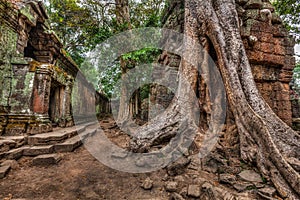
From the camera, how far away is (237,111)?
2.58 metres

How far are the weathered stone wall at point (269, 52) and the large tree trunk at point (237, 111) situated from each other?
783 mm

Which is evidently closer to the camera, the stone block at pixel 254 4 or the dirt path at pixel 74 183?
the dirt path at pixel 74 183

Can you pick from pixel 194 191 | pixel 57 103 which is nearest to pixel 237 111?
pixel 194 191

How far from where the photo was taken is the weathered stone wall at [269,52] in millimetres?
3662

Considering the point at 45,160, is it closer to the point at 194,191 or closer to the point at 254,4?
the point at 194,191

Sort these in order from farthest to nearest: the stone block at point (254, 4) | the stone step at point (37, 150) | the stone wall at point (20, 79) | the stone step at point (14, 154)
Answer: the stone block at point (254, 4) < the stone wall at point (20, 79) < the stone step at point (37, 150) < the stone step at point (14, 154)

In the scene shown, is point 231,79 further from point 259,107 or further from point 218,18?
point 218,18

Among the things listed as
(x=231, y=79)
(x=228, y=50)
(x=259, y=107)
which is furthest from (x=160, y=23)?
(x=259, y=107)

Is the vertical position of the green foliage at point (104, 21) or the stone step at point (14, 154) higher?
the green foliage at point (104, 21)


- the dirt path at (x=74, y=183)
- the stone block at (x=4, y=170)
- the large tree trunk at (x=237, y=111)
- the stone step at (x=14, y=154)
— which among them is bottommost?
the dirt path at (x=74, y=183)

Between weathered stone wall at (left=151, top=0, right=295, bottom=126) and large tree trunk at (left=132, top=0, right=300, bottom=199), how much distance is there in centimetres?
78

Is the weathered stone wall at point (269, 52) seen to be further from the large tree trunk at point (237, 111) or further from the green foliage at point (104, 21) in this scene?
the green foliage at point (104, 21)

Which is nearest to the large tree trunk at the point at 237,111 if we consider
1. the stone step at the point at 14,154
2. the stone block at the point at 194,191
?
the stone block at the point at 194,191

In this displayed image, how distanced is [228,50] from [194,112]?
4.35 ft
